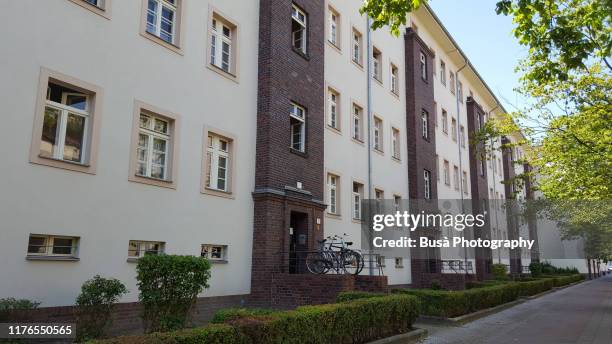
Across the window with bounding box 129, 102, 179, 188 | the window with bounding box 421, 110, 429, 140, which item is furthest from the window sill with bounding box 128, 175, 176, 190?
the window with bounding box 421, 110, 429, 140

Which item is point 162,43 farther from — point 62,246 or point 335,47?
point 335,47

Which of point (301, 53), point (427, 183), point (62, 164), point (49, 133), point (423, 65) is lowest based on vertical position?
point (62, 164)

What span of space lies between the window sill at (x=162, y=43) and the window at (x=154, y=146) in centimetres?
159

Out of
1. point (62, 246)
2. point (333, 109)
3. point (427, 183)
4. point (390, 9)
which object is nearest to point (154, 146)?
point (62, 246)

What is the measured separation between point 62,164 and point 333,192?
11.2 meters

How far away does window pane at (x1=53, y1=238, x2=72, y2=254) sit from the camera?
31.1 ft

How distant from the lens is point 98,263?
33.0 feet

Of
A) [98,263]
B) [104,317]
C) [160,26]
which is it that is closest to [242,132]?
[160,26]

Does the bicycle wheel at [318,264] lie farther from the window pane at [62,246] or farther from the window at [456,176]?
the window at [456,176]

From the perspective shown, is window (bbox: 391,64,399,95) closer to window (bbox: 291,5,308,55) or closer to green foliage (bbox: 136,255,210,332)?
window (bbox: 291,5,308,55)

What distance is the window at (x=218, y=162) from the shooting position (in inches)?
531

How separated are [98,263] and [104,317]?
50.8 inches

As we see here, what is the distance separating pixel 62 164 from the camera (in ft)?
31.4

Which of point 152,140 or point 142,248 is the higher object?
point 152,140
